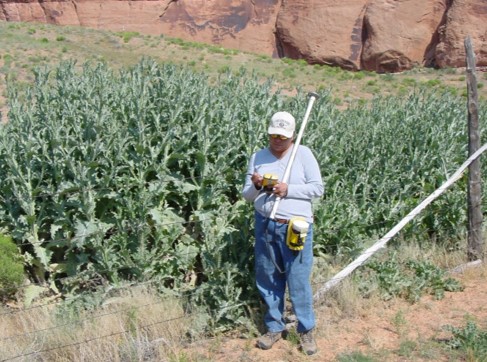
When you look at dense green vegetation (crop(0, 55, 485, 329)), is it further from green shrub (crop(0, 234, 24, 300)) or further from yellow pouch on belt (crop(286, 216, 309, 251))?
yellow pouch on belt (crop(286, 216, 309, 251))

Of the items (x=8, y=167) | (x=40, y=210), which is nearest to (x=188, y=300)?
(x=40, y=210)

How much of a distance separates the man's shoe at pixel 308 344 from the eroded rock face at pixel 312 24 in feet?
103

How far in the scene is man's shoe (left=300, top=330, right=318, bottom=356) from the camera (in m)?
4.85

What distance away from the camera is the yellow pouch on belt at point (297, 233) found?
4410 millimetres

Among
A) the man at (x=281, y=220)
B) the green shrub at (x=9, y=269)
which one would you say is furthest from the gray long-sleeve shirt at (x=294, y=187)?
the green shrub at (x=9, y=269)

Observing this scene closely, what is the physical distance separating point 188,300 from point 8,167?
2.40m

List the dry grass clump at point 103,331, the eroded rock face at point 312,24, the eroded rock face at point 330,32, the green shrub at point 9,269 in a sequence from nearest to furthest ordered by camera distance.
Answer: the dry grass clump at point 103,331 → the green shrub at point 9,269 → the eroded rock face at point 312,24 → the eroded rock face at point 330,32

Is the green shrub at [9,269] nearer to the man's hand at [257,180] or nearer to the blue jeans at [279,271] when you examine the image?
the blue jeans at [279,271]

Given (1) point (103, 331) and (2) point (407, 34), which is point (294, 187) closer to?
(1) point (103, 331)

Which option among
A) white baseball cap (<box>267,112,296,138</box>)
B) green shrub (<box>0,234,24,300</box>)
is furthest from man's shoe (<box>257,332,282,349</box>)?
green shrub (<box>0,234,24,300</box>)

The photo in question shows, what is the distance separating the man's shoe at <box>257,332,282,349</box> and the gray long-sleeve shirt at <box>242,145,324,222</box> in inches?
38.7

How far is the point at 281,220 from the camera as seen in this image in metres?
4.62

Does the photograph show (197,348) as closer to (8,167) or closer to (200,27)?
(8,167)

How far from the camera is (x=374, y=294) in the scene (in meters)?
5.89
